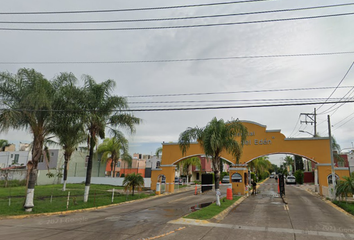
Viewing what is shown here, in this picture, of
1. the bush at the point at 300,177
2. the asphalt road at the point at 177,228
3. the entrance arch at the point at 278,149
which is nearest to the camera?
the asphalt road at the point at 177,228

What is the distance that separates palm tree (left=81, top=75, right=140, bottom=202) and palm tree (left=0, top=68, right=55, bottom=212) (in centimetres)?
297

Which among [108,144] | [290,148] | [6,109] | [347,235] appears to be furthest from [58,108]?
[108,144]

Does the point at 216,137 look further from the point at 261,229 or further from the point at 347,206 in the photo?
the point at 347,206

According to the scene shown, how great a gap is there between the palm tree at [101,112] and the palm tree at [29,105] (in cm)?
297

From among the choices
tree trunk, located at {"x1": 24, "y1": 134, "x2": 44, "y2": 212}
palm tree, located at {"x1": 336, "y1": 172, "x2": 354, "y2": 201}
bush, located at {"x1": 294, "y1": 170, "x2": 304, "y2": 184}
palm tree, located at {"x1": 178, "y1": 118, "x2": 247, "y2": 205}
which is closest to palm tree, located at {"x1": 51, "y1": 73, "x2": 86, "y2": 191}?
tree trunk, located at {"x1": 24, "y1": 134, "x2": 44, "y2": 212}

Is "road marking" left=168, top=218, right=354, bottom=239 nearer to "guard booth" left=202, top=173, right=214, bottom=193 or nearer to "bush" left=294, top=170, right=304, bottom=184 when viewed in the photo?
"guard booth" left=202, top=173, right=214, bottom=193

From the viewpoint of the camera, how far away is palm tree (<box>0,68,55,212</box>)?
1352cm

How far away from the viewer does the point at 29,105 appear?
45.5 ft

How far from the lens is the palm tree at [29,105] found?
13.5 metres

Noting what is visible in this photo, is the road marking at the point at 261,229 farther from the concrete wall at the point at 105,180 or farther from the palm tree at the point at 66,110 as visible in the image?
the concrete wall at the point at 105,180

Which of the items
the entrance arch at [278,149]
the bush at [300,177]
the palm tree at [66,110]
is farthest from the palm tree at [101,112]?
the bush at [300,177]

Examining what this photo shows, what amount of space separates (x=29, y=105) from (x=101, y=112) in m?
5.13

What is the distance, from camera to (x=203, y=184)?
1192 inches

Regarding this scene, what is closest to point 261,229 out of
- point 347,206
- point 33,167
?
point 347,206
